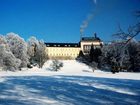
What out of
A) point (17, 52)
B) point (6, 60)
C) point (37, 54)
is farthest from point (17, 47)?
point (37, 54)

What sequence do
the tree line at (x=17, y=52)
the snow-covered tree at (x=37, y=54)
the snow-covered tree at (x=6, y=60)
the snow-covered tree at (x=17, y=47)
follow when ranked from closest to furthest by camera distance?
1. the snow-covered tree at (x=6, y=60)
2. the tree line at (x=17, y=52)
3. the snow-covered tree at (x=17, y=47)
4. the snow-covered tree at (x=37, y=54)

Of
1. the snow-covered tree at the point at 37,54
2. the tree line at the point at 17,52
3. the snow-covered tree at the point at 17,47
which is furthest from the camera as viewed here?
the snow-covered tree at the point at 37,54

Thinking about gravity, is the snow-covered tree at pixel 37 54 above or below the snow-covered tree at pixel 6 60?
above

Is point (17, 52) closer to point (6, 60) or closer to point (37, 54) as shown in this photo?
point (6, 60)

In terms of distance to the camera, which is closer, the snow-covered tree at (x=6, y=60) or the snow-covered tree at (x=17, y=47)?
the snow-covered tree at (x=6, y=60)

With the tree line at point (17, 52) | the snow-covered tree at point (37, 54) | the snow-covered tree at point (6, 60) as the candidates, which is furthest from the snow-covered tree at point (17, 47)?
the snow-covered tree at point (37, 54)

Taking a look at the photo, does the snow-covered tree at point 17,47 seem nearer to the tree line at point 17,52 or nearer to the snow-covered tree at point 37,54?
the tree line at point 17,52

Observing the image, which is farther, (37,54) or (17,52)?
(37,54)

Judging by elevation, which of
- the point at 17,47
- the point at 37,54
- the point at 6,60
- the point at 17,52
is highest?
the point at 37,54

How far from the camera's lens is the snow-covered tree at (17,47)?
7488cm

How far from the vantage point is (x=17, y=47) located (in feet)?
250

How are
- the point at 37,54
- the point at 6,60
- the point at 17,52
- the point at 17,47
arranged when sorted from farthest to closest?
the point at 37,54
the point at 17,47
the point at 17,52
the point at 6,60

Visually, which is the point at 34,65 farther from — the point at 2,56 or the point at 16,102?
the point at 16,102

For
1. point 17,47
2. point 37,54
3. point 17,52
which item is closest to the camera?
point 17,52
